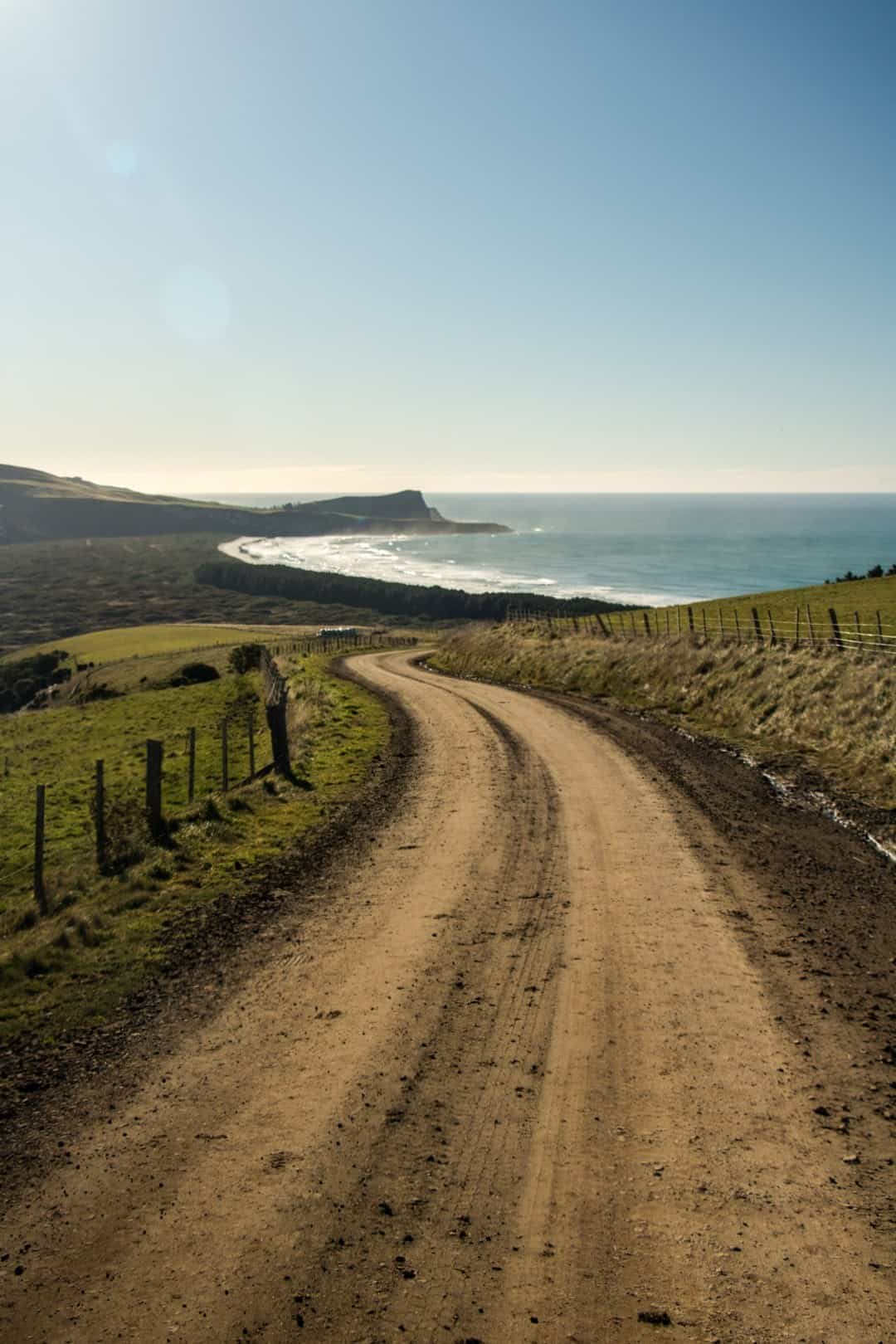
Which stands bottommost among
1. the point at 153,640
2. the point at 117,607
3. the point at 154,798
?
the point at 153,640

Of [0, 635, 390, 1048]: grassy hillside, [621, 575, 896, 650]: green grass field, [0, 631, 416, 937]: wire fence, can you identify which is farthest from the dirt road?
[621, 575, 896, 650]: green grass field

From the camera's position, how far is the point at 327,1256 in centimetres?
610

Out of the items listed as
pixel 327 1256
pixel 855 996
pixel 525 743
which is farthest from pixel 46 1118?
pixel 525 743

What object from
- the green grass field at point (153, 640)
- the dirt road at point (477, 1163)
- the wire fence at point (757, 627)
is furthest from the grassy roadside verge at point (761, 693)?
the green grass field at point (153, 640)

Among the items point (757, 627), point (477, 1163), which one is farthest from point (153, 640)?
point (477, 1163)

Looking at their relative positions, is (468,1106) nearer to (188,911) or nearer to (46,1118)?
(46,1118)

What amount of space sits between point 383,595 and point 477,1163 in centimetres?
15151

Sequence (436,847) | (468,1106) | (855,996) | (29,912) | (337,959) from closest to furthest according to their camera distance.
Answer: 1. (468,1106)
2. (855,996)
3. (337,959)
4. (29,912)
5. (436,847)

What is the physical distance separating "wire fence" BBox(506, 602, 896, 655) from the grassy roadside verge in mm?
1204

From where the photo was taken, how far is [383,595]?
157m

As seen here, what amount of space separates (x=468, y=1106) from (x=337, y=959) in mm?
3795

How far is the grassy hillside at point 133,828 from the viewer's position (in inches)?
443

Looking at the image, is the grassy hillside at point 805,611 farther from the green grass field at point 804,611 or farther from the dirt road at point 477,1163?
the dirt road at point 477,1163

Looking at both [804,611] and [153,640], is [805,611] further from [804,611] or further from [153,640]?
[153,640]
